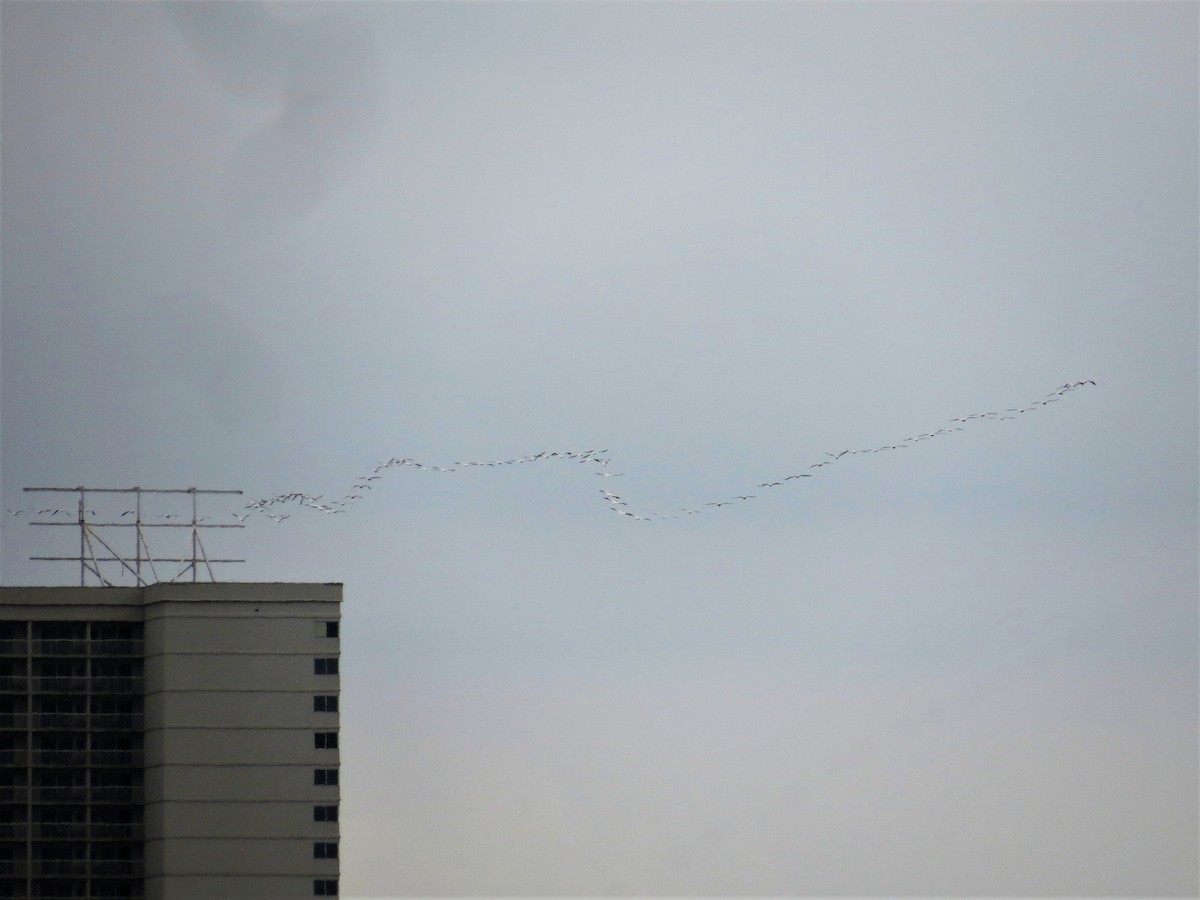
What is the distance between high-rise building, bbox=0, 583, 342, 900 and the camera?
99438 millimetres

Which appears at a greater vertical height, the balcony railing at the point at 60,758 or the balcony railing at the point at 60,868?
the balcony railing at the point at 60,758

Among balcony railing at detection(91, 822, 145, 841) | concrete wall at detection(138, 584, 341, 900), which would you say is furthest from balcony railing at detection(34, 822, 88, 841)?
concrete wall at detection(138, 584, 341, 900)

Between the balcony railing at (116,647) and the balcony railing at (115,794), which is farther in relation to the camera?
the balcony railing at (116,647)

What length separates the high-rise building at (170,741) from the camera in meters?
99.4

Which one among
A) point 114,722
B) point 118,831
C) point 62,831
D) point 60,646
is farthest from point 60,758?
point 60,646

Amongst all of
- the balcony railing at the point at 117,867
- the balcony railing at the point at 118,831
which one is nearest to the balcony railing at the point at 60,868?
the balcony railing at the point at 117,867

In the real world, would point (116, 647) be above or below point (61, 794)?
above

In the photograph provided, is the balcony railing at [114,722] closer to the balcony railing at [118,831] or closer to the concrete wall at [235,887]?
the balcony railing at [118,831]

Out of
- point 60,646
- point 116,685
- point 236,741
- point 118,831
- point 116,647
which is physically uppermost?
point 60,646

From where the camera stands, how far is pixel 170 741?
101125 mm

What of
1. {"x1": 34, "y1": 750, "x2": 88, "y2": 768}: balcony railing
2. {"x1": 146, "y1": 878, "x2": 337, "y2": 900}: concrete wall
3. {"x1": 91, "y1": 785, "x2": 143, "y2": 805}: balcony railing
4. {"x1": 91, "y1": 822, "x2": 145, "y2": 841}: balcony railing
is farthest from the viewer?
{"x1": 34, "y1": 750, "x2": 88, "y2": 768}: balcony railing

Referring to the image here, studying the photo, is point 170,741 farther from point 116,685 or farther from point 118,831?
point 118,831

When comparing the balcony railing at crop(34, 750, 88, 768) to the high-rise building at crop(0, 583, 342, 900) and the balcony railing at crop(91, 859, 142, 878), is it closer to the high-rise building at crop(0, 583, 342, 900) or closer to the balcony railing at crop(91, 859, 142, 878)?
the high-rise building at crop(0, 583, 342, 900)

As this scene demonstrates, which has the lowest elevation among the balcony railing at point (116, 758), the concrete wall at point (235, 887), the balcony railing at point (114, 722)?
the concrete wall at point (235, 887)
